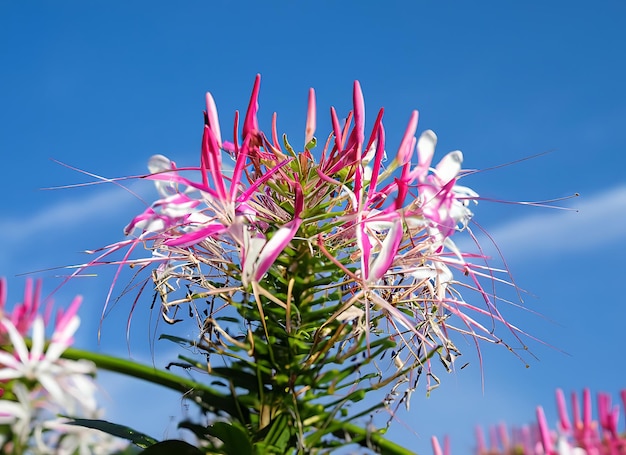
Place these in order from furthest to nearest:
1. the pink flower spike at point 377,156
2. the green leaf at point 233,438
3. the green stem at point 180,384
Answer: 1. the pink flower spike at point 377,156
2. the green stem at point 180,384
3. the green leaf at point 233,438

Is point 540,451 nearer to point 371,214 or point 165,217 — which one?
point 371,214

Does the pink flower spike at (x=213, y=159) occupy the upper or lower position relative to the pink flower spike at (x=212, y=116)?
lower

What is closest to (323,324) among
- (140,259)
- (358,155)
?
(358,155)

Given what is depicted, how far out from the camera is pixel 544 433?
1.11 m

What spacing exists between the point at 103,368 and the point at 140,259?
37 cm

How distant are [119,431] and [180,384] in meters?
0.18

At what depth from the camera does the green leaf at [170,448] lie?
1.30m

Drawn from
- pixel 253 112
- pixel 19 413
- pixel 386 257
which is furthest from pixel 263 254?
pixel 19 413

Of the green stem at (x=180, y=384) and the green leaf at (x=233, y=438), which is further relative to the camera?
the green stem at (x=180, y=384)

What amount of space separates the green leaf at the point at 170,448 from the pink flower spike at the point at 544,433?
62 cm

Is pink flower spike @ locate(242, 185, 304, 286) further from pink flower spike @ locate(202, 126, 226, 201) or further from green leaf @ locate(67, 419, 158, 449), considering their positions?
green leaf @ locate(67, 419, 158, 449)

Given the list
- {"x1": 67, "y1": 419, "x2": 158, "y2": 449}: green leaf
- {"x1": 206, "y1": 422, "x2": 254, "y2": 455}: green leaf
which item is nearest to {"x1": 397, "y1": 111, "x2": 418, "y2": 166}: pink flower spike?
{"x1": 206, "y1": 422, "x2": 254, "y2": 455}: green leaf

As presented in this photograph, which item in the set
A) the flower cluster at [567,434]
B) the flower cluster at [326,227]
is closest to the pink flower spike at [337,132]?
the flower cluster at [326,227]

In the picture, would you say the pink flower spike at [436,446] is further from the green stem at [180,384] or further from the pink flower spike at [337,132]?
the pink flower spike at [337,132]
